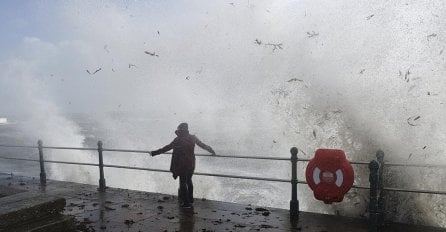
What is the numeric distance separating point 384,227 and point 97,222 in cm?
487

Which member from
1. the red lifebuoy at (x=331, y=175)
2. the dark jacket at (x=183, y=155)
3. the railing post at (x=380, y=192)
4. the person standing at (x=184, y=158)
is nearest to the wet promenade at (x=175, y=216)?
the railing post at (x=380, y=192)

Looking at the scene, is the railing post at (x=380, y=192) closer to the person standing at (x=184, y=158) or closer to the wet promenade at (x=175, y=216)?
the wet promenade at (x=175, y=216)

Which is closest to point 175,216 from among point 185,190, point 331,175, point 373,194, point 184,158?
point 185,190

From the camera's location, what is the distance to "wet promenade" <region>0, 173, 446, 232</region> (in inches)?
241

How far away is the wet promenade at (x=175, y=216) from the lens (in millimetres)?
6113

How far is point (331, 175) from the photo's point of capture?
19.0 feet

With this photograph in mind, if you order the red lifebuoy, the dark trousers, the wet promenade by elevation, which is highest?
the red lifebuoy

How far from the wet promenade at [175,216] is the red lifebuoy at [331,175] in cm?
63

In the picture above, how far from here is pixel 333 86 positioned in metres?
14.7

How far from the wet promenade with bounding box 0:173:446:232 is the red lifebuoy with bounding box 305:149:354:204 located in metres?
0.63

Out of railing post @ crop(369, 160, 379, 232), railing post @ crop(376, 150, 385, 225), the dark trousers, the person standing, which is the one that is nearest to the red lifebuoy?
railing post @ crop(369, 160, 379, 232)

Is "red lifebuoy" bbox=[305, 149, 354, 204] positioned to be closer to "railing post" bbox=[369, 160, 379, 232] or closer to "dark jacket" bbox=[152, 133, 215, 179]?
"railing post" bbox=[369, 160, 379, 232]

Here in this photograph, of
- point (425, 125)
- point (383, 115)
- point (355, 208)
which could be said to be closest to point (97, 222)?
point (355, 208)

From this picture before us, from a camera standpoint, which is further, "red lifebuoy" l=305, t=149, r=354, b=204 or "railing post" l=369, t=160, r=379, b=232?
"red lifebuoy" l=305, t=149, r=354, b=204
